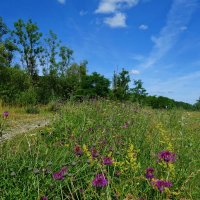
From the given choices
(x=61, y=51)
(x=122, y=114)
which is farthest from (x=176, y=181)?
(x=61, y=51)

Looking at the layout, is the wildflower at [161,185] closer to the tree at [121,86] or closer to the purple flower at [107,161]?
the purple flower at [107,161]

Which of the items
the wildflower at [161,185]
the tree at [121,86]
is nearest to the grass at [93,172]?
the wildflower at [161,185]

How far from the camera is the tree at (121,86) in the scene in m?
14.1

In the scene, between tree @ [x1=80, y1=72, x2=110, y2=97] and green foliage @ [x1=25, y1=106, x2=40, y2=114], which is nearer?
green foliage @ [x1=25, y1=106, x2=40, y2=114]

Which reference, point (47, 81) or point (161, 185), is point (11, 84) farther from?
point (161, 185)

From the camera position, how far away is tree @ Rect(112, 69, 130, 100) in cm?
1413

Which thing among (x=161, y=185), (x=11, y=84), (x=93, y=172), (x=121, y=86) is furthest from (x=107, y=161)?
(x=11, y=84)

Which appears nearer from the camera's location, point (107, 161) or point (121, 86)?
point (107, 161)

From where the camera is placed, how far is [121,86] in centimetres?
1459

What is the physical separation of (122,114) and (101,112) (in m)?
0.46

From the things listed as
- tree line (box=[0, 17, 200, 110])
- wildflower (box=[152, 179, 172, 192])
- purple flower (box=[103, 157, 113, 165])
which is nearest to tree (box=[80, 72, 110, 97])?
tree line (box=[0, 17, 200, 110])

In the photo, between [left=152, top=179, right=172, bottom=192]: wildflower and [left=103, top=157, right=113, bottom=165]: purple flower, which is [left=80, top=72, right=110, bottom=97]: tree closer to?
[left=103, top=157, right=113, bottom=165]: purple flower

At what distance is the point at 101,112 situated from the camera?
6.61m

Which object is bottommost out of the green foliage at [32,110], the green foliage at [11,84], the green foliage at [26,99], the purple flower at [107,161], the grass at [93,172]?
the grass at [93,172]
